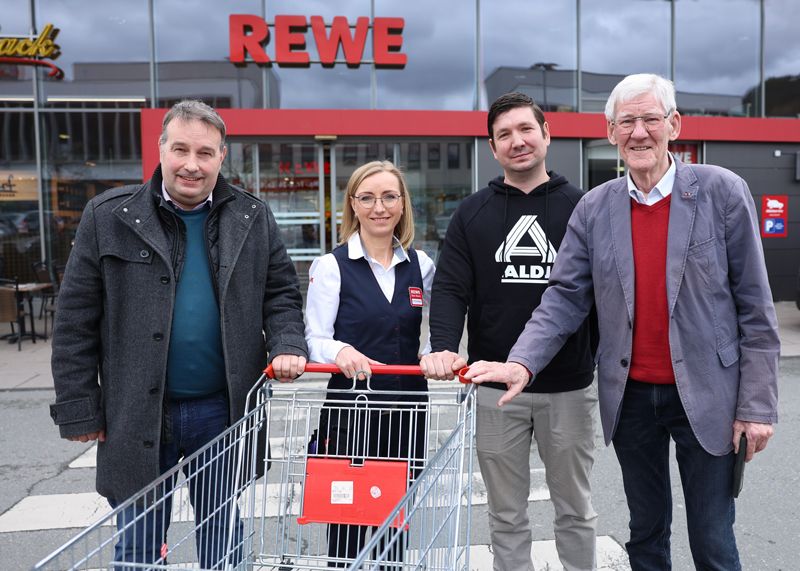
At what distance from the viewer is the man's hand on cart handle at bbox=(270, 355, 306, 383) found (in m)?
2.53

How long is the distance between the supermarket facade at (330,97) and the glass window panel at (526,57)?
0.09ft

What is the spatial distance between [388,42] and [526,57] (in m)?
2.74

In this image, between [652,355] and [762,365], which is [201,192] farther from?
[762,365]

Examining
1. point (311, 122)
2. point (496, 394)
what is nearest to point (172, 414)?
point (496, 394)

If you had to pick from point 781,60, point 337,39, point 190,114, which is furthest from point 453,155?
point 190,114

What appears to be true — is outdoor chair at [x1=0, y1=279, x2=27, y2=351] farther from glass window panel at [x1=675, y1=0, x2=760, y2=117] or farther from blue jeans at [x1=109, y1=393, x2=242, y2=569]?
glass window panel at [x1=675, y1=0, x2=760, y2=117]

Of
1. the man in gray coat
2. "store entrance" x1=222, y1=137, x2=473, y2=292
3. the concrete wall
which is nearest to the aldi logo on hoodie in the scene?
the man in gray coat

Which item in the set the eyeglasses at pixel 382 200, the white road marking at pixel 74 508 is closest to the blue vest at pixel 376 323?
the eyeglasses at pixel 382 200

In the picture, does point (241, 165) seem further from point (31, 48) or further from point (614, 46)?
point (614, 46)

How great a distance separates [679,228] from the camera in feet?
7.73

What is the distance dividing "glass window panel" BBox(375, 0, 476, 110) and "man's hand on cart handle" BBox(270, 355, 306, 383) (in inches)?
423

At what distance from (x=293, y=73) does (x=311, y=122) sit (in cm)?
126

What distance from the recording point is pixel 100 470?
2.55 m

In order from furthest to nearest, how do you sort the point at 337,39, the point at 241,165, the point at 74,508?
the point at 241,165
the point at 337,39
the point at 74,508
